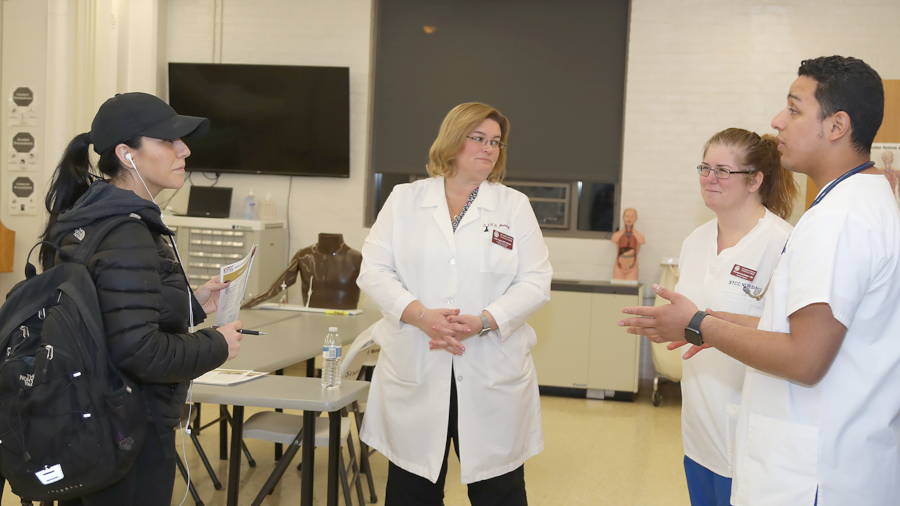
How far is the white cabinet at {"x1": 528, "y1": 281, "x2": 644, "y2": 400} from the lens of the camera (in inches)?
223

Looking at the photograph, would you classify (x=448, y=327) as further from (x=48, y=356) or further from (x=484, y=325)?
(x=48, y=356)

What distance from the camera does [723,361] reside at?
6.53 feet

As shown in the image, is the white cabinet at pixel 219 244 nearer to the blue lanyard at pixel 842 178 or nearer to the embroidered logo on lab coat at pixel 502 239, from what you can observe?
the embroidered logo on lab coat at pixel 502 239

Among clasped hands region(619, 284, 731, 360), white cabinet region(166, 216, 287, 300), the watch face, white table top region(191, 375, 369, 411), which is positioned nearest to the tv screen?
white cabinet region(166, 216, 287, 300)

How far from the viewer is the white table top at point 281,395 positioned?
2451 millimetres

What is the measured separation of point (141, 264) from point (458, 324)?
1.06m

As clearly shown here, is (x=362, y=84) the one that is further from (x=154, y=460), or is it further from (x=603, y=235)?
(x=154, y=460)

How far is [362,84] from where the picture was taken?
639 cm

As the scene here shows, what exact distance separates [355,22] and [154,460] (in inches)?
212

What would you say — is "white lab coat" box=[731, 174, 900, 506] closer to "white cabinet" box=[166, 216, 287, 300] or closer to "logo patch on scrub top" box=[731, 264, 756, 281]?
"logo patch on scrub top" box=[731, 264, 756, 281]

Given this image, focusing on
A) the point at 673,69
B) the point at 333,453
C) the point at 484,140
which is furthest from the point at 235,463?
the point at 673,69

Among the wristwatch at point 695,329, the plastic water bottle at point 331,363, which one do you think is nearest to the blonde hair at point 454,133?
the plastic water bottle at point 331,363

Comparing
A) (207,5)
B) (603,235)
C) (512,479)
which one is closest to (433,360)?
(512,479)

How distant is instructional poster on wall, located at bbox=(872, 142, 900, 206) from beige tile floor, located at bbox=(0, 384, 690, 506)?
7.11 feet
